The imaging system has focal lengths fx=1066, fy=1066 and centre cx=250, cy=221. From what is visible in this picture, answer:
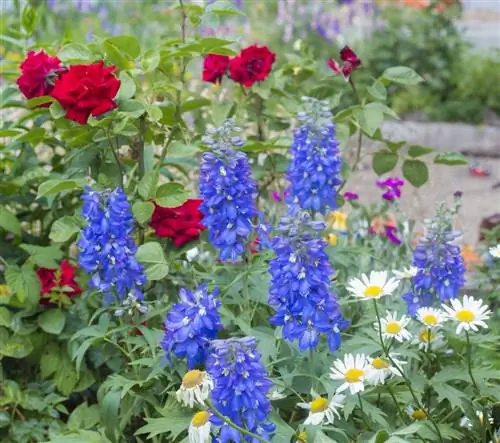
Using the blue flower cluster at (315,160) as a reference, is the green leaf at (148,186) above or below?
below

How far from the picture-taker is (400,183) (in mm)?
3742

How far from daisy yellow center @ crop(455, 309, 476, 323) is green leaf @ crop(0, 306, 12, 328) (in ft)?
4.58

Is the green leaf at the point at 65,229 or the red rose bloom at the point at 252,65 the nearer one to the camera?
the green leaf at the point at 65,229

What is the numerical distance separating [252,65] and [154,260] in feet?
2.95

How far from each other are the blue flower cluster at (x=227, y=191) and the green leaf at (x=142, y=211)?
0.96 feet

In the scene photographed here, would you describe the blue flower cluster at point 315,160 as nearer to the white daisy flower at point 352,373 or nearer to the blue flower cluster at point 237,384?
the white daisy flower at point 352,373

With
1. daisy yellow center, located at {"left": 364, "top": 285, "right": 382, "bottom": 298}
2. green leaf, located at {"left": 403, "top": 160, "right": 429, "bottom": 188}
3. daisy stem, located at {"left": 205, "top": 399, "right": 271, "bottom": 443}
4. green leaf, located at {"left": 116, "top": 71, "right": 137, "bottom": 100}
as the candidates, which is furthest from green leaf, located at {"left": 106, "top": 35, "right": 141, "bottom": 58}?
daisy stem, located at {"left": 205, "top": 399, "right": 271, "bottom": 443}

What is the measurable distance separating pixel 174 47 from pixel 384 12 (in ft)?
17.0

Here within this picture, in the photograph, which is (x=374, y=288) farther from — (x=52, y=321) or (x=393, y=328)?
(x=52, y=321)

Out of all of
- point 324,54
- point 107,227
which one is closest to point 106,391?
point 107,227

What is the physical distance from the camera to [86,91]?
2863mm

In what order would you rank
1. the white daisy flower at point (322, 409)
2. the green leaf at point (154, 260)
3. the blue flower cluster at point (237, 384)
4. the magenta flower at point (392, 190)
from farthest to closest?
1. the magenta flower at point (392, 190)
2. the green leaf at point (154, 260)
3. the white daisy flower at point (322, 409)
4. the blue flower cluster at point (237, 384)

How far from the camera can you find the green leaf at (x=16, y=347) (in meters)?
3.11

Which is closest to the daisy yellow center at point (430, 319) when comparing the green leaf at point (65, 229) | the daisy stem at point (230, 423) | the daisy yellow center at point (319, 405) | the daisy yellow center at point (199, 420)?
the daisy yellow center at point (319, 405)
